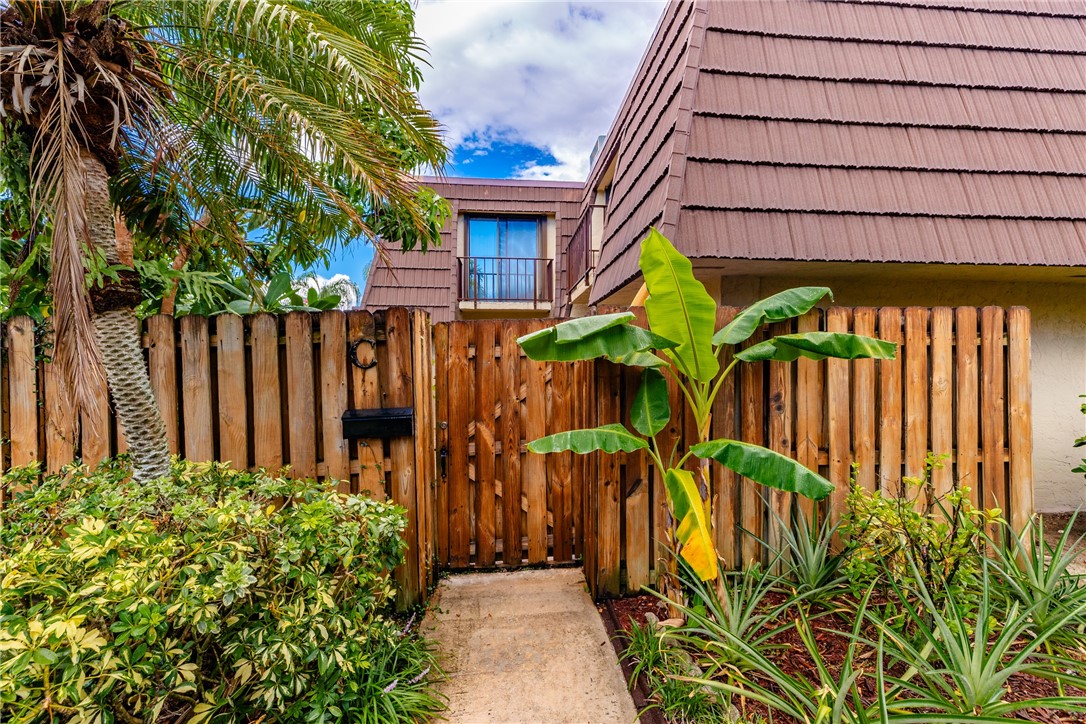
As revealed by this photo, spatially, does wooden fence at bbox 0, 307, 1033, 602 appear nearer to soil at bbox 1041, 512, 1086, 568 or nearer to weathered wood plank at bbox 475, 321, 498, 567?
weathered wood plank at bbox 475, 321, 498, 567

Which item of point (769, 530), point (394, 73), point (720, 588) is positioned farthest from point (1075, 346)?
point (394, 73)

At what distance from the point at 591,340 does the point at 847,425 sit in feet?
6.65

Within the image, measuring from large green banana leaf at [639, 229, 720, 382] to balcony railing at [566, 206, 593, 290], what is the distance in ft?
18.8

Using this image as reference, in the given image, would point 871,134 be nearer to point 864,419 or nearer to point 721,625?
point 864,419

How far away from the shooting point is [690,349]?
220cm

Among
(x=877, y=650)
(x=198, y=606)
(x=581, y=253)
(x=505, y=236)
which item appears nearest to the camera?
(x=198, y=606)

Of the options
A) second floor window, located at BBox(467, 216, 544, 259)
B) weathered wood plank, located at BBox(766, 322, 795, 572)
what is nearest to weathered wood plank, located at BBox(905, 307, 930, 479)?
weathered wood plank, located at BBox(766, 322, 795, 572)

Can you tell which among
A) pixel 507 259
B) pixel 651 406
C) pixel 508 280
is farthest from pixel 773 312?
pixel 507 259

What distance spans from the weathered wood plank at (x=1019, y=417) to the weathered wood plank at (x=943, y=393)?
1.38ft

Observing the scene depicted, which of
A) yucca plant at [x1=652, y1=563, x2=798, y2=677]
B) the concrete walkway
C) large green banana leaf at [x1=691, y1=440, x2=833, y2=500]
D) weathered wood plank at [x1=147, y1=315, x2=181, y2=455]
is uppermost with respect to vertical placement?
weathered wood plank at [x1=147, y1=315, x2=181, y2=455]

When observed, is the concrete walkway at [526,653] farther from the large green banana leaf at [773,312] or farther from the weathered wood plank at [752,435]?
the large green banana leaf at [773,312]

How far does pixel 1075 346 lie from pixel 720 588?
4.70 meters

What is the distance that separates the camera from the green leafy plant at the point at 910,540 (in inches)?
87.0

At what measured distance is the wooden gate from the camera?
11.1 feet
